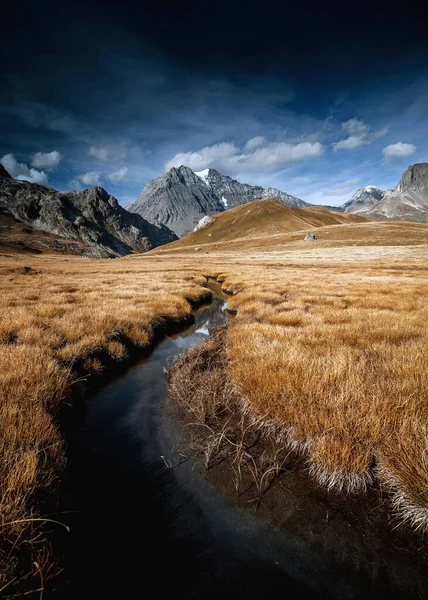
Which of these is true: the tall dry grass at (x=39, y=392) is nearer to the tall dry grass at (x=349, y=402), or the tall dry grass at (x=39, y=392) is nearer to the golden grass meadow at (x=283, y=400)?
the golden grass meadow at (x=283, y=400)

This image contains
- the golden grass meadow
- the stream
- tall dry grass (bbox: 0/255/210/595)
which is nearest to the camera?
tall dry grass (bbox: 0/255/210/595)

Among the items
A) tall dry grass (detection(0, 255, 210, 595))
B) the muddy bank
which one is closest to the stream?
the muddy bank

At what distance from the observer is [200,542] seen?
134 inches

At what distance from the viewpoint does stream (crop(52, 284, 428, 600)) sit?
9.36ft

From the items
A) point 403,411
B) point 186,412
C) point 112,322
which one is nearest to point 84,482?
point 186,412

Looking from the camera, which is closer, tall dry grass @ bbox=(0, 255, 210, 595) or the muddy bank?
tall dry grass @ bbox=(0, 255, 210, 595)

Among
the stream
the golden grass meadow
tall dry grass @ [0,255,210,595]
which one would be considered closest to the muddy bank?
the stream

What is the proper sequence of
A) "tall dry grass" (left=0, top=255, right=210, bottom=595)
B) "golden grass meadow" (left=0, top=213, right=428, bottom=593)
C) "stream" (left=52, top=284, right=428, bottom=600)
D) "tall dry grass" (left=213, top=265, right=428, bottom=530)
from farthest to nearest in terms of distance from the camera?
1. "tall dry grass" (left=213, top=265, right=428, bottom=530)
2. "golden grass meadow" (left=0, top=213, right=428, bottom=593)
3. "stream" (left=52, top=284, right=428, bottom=600)
4. "tall dry grass" (left=0, top=255, right=210, bottom=595)

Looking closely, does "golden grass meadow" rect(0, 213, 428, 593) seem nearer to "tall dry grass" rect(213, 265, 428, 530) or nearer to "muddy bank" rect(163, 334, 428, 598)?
"tall dry grass" rect(213, 265, 428, 530)

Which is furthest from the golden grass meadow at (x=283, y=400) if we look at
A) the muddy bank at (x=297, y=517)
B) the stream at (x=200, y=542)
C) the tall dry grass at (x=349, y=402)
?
the stream at (x=200, y=542)

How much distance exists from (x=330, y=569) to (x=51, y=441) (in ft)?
13.2

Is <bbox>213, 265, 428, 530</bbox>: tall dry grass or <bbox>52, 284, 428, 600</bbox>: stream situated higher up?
<bbox>213, 265, 428, 530</bbox>: tall dry grass

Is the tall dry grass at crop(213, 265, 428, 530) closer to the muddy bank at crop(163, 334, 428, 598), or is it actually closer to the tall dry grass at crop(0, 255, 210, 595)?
the muddy bank at crop(163, 334, 428, 598)

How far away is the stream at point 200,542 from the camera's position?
2854mm
